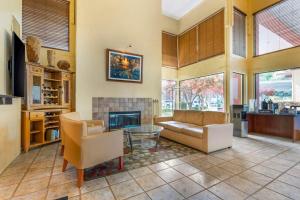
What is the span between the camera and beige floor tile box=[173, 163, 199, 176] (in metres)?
2.38

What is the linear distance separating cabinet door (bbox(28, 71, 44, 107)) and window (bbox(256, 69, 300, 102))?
6756 millimetres

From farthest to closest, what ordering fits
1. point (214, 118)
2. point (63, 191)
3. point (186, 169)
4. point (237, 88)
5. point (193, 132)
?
point (237, 88) → point (214, 118) → point (193, 132) → point (186, 169) → point (63, 191)

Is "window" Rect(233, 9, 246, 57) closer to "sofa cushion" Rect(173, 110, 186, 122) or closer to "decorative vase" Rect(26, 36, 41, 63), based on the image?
"sofa cushion" Rect(173, 110, 186, 122)

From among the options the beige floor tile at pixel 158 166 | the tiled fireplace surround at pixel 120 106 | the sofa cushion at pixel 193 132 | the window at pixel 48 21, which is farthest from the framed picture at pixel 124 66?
the beige floor tile at pixel 158 166

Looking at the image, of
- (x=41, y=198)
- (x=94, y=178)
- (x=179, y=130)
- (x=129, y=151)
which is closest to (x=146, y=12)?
(x=179, y=130)

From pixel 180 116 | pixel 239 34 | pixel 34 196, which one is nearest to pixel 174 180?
pixel 34 196

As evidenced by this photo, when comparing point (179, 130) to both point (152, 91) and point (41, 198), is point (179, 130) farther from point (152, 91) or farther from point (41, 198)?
point (41, 198)

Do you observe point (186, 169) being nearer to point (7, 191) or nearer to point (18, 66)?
point (7, 191)

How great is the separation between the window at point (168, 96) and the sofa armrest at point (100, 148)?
465 centimetres

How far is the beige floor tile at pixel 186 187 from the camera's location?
188 cm

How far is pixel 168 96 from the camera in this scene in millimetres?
7262

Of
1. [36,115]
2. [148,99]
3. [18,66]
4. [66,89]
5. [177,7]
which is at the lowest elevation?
[36,115]

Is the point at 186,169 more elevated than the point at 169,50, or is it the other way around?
the point at 169,50

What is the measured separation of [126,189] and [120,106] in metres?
3.27
